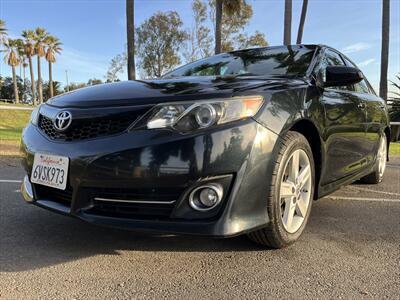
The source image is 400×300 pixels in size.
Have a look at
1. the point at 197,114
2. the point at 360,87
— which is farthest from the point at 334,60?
the point at 197,114

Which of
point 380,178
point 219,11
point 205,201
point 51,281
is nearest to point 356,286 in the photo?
point 205,201

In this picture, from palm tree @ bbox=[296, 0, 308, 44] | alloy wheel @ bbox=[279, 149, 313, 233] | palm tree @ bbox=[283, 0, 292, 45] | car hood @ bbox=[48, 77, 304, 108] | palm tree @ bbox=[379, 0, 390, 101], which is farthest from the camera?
palm tree @ bbox=[296, 0, 308, 44]

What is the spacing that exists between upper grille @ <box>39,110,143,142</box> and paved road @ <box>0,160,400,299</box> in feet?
2.49

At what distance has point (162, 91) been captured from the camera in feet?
8.68

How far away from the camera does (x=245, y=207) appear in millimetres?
2385

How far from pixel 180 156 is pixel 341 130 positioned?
1740 millimetres

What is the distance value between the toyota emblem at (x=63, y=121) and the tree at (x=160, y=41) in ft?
106

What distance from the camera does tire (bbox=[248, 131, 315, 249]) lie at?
8.33ft

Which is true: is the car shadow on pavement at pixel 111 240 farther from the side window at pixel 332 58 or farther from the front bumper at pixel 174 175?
the side window at pixel 332 58

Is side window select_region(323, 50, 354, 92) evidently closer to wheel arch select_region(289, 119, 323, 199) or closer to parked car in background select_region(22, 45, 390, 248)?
wheel arch select_region(289, 119, 323, 199)

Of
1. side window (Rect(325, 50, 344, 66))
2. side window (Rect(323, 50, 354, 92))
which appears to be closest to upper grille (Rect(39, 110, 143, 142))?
side window (Rect(323, 50, 354, 92))

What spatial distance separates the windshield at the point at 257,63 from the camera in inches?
137

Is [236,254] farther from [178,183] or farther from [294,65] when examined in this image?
[294,65]

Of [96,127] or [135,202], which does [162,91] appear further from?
[135,202]
